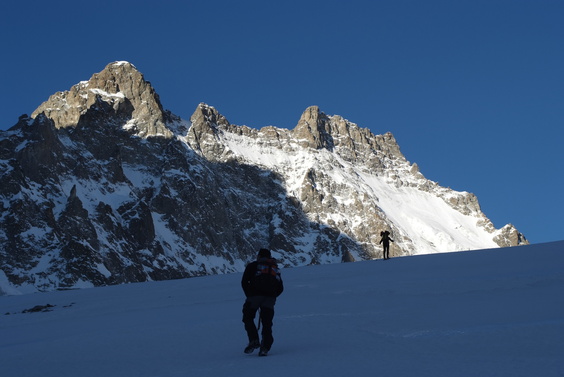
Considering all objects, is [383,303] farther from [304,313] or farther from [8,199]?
[8,199]

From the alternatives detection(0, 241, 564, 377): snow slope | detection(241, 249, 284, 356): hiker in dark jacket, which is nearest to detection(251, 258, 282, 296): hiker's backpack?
detection(241, 249, 284, 356): hiker in dark jacket

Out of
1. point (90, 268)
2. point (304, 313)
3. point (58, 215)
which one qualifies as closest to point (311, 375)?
point (304, 313)

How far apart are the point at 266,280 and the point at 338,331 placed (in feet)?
5.77

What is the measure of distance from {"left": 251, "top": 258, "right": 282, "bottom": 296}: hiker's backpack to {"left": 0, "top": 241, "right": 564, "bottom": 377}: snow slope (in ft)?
3.02

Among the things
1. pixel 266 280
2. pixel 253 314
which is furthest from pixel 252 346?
pixel 266 280

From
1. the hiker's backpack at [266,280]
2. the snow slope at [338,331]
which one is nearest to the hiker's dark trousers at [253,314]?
the hiker's backpack at [266,280]

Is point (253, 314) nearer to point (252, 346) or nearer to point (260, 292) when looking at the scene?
point (260, 292)

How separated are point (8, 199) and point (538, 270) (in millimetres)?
183005

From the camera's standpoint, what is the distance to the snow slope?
8.73 metres

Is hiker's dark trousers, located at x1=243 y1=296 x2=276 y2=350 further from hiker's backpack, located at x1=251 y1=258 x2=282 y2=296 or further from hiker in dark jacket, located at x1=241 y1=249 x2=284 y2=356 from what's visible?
hiker's backpack, located at x1=251 y1=258 x2=282 y2=296

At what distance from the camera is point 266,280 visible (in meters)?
10.8

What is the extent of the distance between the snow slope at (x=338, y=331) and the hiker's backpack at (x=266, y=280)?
0.92m

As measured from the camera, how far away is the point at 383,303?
48.0ft

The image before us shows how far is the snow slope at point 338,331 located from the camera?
8734 mm
